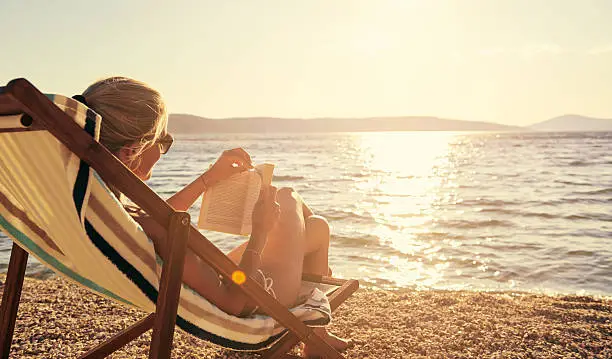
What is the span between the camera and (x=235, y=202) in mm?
2486

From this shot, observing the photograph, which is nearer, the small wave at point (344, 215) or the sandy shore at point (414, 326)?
the sandy shore at point (414, 326)

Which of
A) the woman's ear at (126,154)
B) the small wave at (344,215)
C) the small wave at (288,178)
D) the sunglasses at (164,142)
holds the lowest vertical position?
the small wave at (288,178)

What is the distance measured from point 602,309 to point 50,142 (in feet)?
15.7

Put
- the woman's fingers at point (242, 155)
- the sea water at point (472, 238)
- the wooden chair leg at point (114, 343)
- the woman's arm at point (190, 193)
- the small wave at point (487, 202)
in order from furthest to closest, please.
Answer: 1. the small wave at point (487, 202)
2. the sea water at point (472, 238)
3. the wooden chair leg at point (114, 343)
4. the woman's arm at point (190, 193)
5. the woman's fingers at point (242, 155)

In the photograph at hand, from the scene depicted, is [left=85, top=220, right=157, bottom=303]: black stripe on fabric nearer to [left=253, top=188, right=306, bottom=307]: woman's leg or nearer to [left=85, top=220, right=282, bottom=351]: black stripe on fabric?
[left=85, top=220, right=282, bottom=351]: black stripe on fabric

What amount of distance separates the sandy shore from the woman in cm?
131

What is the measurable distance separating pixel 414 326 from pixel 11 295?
2959mm

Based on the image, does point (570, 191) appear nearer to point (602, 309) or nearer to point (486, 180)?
point (486, 180)

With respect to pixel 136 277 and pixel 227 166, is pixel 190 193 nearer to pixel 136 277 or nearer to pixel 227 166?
pixel 227 166

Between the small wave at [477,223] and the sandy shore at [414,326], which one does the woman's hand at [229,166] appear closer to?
the sandy shore at [414,326]

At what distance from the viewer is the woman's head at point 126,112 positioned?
74.9 inches

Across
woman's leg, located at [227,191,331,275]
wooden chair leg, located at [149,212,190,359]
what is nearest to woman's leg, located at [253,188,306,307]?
woman's leg, located at [227,191,331,275]

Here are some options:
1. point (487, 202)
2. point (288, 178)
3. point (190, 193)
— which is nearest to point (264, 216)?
point (190, 193)

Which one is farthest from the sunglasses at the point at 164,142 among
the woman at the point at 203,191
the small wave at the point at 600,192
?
the small wave at the point at 600,192
